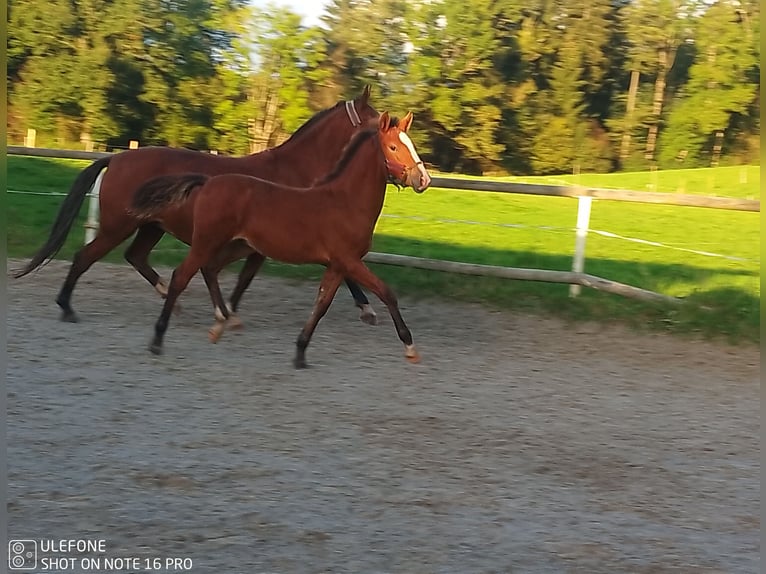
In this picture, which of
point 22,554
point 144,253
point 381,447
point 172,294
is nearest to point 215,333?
point 172,294

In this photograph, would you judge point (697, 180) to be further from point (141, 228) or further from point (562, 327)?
point (141, 228)

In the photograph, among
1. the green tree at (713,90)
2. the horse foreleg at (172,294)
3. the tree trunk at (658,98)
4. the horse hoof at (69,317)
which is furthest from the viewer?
the tree trunk at (658,98)

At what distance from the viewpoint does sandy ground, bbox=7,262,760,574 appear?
2.76 m

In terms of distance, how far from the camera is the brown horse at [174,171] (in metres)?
5.71

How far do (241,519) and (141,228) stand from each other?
3674mm

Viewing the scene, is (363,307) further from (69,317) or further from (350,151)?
(69,317)

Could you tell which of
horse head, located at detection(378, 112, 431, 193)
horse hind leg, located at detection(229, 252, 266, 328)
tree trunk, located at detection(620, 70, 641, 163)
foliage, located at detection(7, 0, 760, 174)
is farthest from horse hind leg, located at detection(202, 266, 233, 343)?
tree trunk, located at detection(620, 70, 641, 163)

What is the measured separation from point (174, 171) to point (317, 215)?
1.32 m

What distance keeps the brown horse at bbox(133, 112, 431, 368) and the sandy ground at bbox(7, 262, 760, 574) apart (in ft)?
1.82

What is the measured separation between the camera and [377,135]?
5.04 m

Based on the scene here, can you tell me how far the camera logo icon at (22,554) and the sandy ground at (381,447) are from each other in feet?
0.27

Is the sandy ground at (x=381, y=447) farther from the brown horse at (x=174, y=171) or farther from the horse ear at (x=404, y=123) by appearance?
the horse ear at (x=404, y=123)

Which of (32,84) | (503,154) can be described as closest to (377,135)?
(32,84)

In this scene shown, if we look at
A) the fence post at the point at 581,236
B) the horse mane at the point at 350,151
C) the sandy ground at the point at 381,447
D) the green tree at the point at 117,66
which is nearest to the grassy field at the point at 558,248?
the fence post at the point at 581,236
